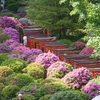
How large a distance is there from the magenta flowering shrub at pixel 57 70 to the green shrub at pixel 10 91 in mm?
1554

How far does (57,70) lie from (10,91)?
1.92m

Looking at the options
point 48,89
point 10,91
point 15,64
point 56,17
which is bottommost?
point 10,91

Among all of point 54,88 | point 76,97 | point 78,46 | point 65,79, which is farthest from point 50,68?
point 78,46

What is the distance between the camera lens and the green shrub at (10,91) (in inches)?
314

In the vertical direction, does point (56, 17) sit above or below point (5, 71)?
above

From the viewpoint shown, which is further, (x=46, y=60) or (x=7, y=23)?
(x=7, y=23)

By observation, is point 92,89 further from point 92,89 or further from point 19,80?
point 19,80

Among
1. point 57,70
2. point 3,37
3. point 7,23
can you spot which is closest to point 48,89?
→ point 57,70

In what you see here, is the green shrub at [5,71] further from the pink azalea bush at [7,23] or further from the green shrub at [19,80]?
the pink azalea bush at [7,23]

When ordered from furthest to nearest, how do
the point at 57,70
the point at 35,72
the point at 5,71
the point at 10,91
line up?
the point at 35,72, the point at 5,71, the point at 57,70, the point at 10,91

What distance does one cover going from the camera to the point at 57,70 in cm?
920

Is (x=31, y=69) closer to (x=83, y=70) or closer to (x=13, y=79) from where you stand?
(x=13, y=79)

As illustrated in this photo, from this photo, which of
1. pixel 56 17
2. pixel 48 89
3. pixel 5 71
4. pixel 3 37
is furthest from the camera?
pixel 56 17

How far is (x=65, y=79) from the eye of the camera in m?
8.36
